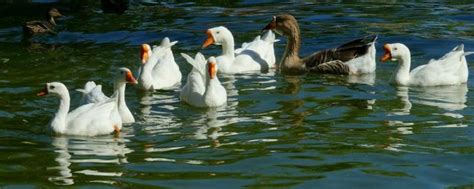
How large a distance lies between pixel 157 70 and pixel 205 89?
6.98 ft

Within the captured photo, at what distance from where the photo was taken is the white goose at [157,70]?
15.5 metres

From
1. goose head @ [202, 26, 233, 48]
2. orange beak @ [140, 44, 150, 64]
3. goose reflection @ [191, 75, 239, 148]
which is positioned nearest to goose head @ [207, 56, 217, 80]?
goose reflection @ [191, 75, 239, 148]

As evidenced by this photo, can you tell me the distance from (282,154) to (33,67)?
29.1 feet

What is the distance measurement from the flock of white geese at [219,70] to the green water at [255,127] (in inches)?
8.6

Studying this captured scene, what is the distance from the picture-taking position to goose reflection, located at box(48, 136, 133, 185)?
997cm

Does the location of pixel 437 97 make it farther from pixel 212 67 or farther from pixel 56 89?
pixel 56 89

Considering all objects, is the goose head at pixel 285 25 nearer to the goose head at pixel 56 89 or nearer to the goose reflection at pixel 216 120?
the goose reflection at pixel 216 120

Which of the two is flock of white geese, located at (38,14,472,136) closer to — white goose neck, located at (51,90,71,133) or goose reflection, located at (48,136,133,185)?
white goose neck, located at (51,90,71,133)

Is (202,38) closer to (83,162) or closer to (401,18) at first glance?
(401,18)

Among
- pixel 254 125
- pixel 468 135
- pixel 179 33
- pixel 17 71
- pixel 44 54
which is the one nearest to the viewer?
pixel 468 135

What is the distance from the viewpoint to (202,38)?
21.3m

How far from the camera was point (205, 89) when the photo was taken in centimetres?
1409

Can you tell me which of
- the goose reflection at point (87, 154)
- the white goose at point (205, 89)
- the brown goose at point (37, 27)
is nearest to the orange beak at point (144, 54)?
the white goose at point (205, 89)

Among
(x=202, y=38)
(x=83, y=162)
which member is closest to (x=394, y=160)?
(x=83, y=162)
